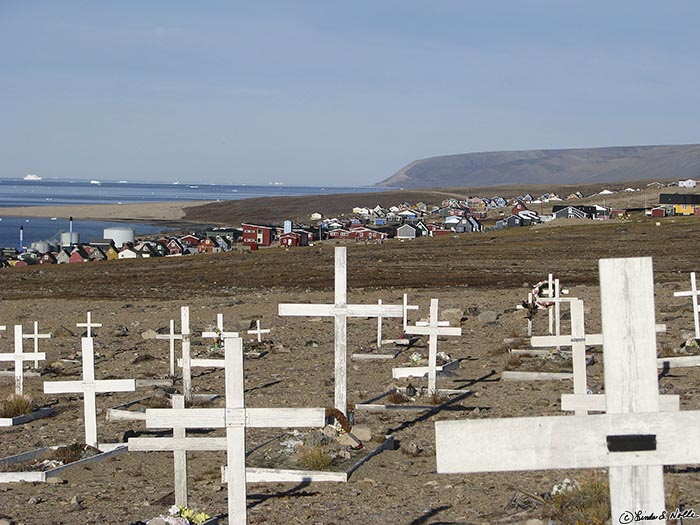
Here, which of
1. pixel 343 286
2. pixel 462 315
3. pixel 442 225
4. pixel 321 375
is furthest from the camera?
pixel 442 225

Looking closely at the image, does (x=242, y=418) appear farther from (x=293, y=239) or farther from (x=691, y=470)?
(x=293, y=239)

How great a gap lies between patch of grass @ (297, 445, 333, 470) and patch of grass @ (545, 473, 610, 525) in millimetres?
3275

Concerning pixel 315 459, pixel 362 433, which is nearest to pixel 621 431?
pixel 315 459

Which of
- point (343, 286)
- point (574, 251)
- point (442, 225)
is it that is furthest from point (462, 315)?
point (442, 225)

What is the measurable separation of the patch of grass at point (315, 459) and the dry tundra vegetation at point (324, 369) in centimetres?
5

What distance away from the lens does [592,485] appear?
307 inches

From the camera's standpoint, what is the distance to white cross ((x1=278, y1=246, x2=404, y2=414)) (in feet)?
44.0

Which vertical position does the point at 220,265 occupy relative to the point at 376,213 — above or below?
below

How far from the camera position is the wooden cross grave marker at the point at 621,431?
4.10 metres

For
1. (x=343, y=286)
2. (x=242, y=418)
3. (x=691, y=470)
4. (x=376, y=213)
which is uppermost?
(x=376, y=213)

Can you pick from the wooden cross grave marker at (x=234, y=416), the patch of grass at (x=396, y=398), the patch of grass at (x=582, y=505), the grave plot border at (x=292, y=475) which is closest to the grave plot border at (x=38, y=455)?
the grave plot border at (x=292, y=475)

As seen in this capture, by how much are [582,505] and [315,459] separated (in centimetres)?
389

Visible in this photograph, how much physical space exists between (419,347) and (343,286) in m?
8.58

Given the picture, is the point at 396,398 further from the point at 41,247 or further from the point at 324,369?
the point at 41,247
